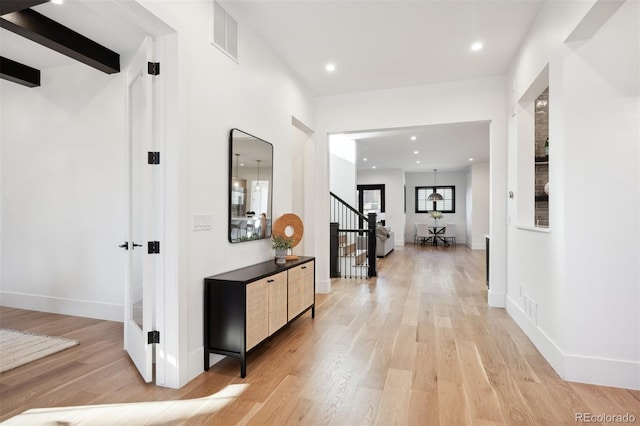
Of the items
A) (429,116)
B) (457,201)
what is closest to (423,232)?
(457,201)

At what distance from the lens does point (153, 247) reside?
2330 millimetres

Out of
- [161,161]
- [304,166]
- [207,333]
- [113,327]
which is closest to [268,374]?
[207,333]

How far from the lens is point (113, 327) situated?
138 inches

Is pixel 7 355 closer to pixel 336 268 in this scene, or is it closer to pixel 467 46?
pixel 336 268

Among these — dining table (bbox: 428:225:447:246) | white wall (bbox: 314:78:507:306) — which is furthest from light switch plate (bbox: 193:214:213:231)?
dining table (bbox: 428:225:447:246)

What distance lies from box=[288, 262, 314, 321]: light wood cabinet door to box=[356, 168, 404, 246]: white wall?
365 inches

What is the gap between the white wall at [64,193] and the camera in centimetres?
375

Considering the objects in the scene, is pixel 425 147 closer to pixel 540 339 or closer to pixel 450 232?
pixel 450 232

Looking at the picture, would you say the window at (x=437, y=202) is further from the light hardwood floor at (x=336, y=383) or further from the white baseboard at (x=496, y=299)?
the light hardwood floor at (x=336, y=383)

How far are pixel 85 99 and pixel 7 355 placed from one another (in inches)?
109

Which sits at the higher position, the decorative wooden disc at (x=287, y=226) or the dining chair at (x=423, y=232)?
the decorative wooden disc at (x=287, y=226)

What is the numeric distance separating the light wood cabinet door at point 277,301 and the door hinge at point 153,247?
90cm

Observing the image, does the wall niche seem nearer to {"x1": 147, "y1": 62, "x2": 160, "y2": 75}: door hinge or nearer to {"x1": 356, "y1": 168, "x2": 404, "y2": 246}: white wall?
{"x1": 147, "y1": 62, "x2": 160, "y2": 75}: door hinge

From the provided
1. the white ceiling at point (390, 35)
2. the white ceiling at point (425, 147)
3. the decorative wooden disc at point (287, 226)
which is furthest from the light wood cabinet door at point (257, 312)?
the white ceiling at point (425, 147)
